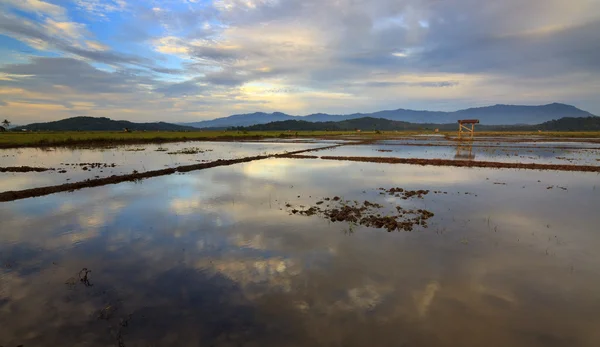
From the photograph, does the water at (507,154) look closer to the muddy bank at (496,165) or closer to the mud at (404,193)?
the muddy bank at (496,165)

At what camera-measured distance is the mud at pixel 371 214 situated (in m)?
10.6

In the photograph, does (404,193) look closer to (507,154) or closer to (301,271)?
(301,271)

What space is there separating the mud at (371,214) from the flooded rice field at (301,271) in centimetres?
8

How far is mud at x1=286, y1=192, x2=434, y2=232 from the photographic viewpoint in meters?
10.6

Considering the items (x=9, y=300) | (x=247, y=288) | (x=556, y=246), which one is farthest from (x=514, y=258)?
(x=9, y=300)

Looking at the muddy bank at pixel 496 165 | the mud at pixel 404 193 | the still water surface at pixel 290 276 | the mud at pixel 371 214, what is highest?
the muddy bank at pixel 496 165

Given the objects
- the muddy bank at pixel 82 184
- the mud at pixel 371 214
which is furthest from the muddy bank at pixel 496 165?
the muddy bank at pixel 82 184

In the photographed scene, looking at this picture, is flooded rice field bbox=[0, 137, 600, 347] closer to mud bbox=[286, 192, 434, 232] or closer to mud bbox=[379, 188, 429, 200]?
mud bbox=[286, 192, 434, 232]

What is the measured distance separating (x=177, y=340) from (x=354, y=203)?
9.85 meters

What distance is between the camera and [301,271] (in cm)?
733

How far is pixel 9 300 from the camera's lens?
6066 millimetres

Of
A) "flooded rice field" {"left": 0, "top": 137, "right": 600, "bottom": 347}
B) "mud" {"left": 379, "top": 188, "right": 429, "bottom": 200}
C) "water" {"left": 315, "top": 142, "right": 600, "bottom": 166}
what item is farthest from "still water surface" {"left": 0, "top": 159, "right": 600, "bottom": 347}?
"water" {"left": 315, "top": 142, "right": 600, "bottom": 166}

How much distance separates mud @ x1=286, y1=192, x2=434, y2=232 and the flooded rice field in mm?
78

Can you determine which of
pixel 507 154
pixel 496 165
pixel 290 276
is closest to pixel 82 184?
pixel 290 276
